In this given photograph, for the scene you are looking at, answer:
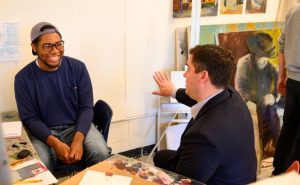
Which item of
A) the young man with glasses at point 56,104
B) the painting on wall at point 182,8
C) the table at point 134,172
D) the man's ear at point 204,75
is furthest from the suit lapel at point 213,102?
the painting on wall at point 182,8

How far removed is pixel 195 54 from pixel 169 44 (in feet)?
4.05

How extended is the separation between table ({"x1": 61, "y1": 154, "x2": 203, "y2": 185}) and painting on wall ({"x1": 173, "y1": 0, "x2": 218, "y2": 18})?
5.40 ft

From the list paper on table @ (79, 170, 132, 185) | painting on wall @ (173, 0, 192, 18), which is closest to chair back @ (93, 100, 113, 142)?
paper on table @ (79, 170, 132, 185)

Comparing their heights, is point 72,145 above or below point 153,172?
below

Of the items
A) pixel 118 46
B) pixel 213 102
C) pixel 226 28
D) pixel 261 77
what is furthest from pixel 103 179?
pixel 261 77

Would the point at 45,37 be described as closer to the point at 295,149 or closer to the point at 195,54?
the point at 195,54

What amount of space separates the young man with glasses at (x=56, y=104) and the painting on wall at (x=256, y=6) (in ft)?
6.07

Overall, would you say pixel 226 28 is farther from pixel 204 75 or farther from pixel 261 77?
pixel 204 75

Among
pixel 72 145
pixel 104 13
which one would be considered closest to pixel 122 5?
pixel 104 13

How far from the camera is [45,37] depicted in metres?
1.93

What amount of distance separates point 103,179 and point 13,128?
884 mm

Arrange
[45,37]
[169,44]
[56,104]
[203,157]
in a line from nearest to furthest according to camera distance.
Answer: [203,157], [45,37], [56,104], [169,44]

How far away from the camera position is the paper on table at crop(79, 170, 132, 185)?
1.25 meters

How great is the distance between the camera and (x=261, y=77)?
2.94 m
